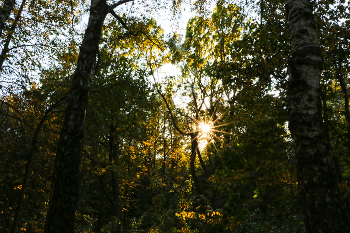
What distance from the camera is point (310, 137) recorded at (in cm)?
203

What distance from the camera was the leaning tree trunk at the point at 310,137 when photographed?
1782 millimetres

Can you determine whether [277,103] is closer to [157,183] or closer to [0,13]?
[157,183]

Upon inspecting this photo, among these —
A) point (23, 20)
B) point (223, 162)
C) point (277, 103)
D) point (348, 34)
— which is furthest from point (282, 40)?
point (23, 20)

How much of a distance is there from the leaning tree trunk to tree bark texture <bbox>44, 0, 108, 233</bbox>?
3.55 metres

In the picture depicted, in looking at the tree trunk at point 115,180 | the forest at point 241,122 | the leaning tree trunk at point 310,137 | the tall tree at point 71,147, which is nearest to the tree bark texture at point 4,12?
the forest at point 241,122

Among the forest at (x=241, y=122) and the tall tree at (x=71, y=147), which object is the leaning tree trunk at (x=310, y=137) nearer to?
the forest at (x=241, y=122)

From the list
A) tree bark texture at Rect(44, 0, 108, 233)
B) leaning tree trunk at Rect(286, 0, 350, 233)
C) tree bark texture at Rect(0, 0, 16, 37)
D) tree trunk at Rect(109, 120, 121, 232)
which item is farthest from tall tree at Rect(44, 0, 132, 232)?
tree trunk at Rect(109, 120, 121, 232)

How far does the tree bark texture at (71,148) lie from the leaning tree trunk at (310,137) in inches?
140

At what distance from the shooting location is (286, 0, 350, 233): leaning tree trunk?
1.78 metres

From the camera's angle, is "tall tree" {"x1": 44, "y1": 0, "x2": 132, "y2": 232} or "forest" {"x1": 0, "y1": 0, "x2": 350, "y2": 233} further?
"tall tree" {"x1": 44, "y1": 0, "x2": 132, "y2": 232}

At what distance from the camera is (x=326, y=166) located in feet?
6.25

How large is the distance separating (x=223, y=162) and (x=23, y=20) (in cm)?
824

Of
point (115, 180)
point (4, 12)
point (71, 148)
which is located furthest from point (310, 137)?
point (115, 180)

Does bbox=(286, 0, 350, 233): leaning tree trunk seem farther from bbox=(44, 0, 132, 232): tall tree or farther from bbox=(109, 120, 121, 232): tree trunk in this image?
bbox=(109, 120, 121, 232): tree trunk
